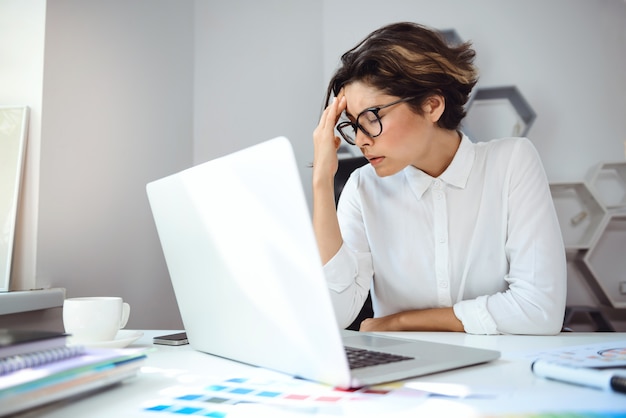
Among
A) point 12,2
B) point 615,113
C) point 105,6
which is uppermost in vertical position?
point 105,6

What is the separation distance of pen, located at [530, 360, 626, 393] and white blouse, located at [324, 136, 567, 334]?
1.72 ft

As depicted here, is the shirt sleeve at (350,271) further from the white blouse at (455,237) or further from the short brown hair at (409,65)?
the short brown hair at (409,65)

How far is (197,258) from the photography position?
0.75 m

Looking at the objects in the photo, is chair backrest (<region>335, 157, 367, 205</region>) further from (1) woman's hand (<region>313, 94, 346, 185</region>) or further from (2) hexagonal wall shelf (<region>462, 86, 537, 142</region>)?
(2) hexagonal wall shelf (<region>462, 86, 537, 142</region>)

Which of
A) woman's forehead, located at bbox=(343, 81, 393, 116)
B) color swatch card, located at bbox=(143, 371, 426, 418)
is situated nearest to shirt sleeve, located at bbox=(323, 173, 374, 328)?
woman's forehead, located at bbox=(343, 81, 393, 116)

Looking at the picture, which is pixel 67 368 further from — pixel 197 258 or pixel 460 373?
pixel 460 373

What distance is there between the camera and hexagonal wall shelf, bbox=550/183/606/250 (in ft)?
8.12

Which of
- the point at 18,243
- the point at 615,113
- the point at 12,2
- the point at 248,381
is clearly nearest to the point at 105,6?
the point at 12,2

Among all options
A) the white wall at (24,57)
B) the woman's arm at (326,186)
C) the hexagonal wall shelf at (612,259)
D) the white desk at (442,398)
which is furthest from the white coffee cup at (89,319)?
the hexagonal wall shelf at (612,259)

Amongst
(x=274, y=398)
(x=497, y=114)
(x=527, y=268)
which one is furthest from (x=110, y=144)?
(x=497, y=114)

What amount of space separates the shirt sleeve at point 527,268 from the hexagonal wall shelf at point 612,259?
1413mm

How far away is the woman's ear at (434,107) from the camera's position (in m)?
1.35

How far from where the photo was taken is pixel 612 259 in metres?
2.51

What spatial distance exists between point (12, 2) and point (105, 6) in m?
0.39
